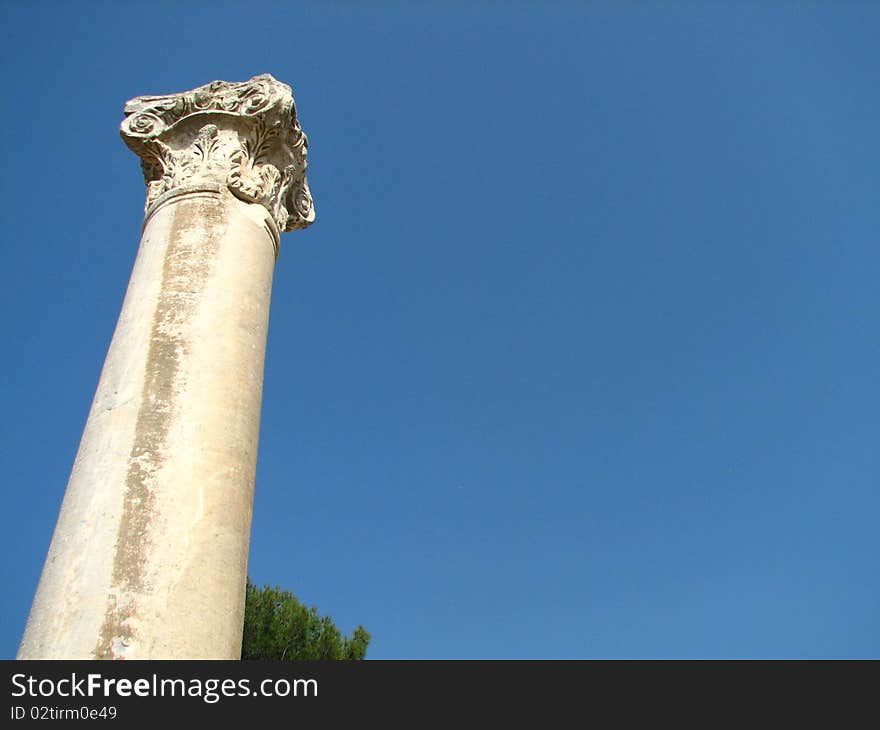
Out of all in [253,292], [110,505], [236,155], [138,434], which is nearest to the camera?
[110,505]

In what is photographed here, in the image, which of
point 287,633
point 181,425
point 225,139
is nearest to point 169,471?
point 181,425

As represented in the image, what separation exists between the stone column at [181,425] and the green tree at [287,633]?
12.6 meters

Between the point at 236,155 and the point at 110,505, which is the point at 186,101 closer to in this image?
the point at 236,155

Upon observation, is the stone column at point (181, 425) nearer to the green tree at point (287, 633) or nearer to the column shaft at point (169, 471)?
the column shaft at point (169, 471)

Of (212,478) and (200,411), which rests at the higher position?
(200,411)

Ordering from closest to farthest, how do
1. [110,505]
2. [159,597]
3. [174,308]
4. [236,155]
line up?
[159,597]
[110,505]
[174,308]
[236,155]

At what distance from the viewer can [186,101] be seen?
26.5 ft

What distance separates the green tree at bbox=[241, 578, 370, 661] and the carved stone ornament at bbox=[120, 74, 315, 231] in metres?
12.3

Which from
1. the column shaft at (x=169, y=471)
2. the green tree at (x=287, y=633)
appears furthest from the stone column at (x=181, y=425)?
the green tree at (x=287, y=633)

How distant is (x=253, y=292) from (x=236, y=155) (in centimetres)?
184

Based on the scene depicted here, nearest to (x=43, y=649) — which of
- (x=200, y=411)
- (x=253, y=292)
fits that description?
(x=200, y=411)

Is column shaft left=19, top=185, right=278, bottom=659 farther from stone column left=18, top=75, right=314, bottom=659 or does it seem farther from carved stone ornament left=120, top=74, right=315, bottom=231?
carved stone ornament left=120, top=74, right=315, bottom=231

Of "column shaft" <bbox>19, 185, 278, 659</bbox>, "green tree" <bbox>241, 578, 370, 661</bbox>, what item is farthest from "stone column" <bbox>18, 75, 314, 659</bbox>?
"green tree" <bbox>241, 578, 370, 661</bbox>
